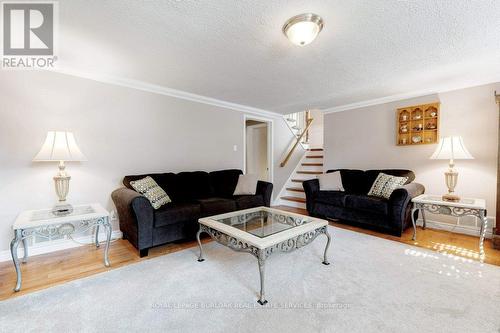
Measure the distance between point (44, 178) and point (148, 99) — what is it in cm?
162

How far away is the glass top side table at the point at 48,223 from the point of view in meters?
1.83

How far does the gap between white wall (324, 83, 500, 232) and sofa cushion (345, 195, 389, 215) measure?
43.0 inches

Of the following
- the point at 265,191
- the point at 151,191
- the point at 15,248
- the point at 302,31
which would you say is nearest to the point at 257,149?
the point at 265,191

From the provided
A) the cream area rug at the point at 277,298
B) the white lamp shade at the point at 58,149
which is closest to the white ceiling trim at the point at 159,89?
the white lamp shade at the point at 58,149

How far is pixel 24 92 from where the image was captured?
2.42m

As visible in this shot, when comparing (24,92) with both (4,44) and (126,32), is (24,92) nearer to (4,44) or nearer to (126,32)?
(4,44)

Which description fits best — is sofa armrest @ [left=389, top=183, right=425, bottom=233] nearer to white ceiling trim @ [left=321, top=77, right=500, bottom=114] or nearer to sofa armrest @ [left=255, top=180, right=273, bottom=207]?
white ceiling trim @ [left=321, top=77, right=500, bottom=114]

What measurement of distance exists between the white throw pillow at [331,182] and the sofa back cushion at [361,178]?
16 centimetres

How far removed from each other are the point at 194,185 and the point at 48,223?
1.78 metres

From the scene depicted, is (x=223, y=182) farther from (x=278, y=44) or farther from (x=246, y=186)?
(x=278, y=44)

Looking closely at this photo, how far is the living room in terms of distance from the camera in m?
1.59

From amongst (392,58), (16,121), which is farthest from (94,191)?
(392,58)

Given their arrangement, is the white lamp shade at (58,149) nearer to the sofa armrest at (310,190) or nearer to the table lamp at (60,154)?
the table lamp at (60,154)
